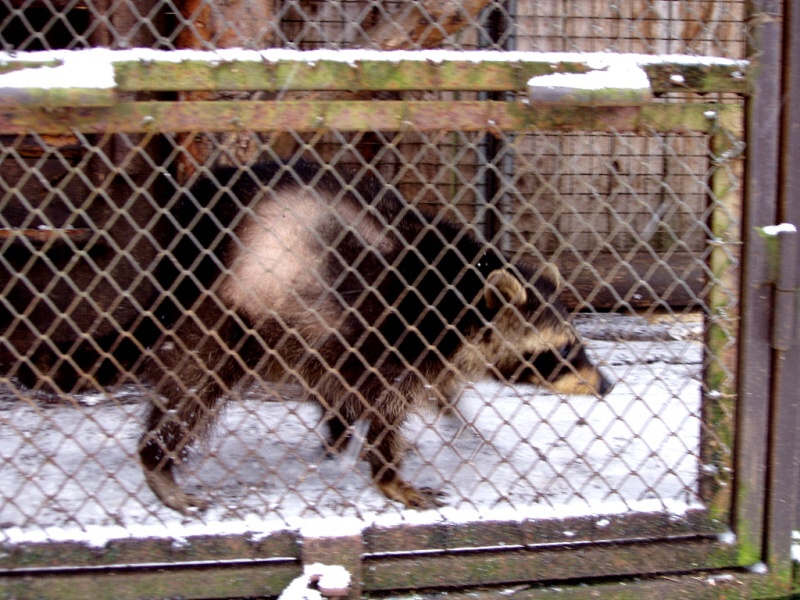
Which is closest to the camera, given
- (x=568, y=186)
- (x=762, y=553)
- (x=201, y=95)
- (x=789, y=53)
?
(x=789, y=53)

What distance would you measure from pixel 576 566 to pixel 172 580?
1.29m

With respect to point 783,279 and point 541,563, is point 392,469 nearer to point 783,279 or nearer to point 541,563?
point 541,563

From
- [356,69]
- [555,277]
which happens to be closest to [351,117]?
[356,69]

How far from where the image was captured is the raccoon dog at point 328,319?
3.18 m

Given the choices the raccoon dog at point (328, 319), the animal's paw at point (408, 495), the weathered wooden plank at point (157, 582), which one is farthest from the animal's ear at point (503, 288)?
the weathered wooden plank at point (157, 582)

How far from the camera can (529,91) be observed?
7.82 ft

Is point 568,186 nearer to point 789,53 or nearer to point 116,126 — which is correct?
point 789,53

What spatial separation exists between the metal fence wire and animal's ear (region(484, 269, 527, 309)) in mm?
12

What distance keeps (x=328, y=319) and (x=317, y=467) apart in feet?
2.10

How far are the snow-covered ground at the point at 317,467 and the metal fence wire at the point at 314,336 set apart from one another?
0.06 ft

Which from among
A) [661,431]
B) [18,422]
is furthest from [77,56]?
[661,431]

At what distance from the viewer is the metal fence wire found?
2615 millimetres

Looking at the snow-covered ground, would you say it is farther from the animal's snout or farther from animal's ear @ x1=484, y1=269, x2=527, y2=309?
animal's ear @ x1=484, y1=269, x2=527, y2=309

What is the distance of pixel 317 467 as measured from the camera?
3055 mm
